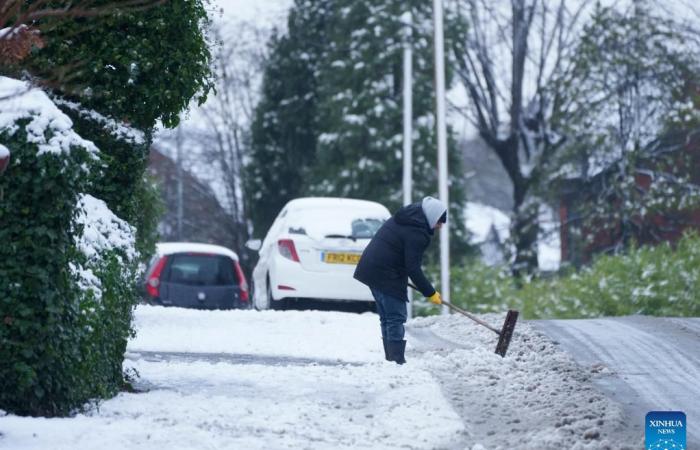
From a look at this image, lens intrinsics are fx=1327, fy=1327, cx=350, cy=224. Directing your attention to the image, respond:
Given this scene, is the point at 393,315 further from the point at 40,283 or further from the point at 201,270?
the point at 201,270

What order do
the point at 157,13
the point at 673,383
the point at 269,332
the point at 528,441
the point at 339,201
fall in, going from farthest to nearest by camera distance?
the point at 339,201 → the point at 269,332 → the point at 673,383 → the point at 157,13 → the point at 528,441

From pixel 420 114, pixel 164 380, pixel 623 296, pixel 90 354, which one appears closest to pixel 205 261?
pixel 623 296

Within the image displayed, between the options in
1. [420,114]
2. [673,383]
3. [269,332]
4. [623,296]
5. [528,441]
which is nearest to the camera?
[528,441]

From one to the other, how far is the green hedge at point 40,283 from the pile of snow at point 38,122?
0.04m

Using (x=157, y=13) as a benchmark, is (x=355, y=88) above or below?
above

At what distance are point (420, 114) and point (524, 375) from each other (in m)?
31.0

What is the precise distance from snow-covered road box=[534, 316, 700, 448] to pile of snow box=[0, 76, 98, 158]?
3.94 m

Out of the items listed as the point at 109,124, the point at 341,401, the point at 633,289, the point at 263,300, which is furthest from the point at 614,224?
the point at 109,124

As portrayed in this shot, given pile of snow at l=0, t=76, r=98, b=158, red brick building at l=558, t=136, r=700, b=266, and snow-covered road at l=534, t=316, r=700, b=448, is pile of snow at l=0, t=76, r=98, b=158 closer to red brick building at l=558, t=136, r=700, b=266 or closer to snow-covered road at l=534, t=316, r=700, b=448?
snow-covered road at l=534, t=316, r=700, b=448

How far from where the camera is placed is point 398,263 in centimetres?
1187

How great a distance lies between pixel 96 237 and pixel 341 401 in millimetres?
2045

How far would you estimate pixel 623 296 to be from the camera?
21766 millimetres

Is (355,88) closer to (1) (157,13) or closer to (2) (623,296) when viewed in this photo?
(2) (623,296)

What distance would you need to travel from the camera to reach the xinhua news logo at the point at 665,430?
268 inches
